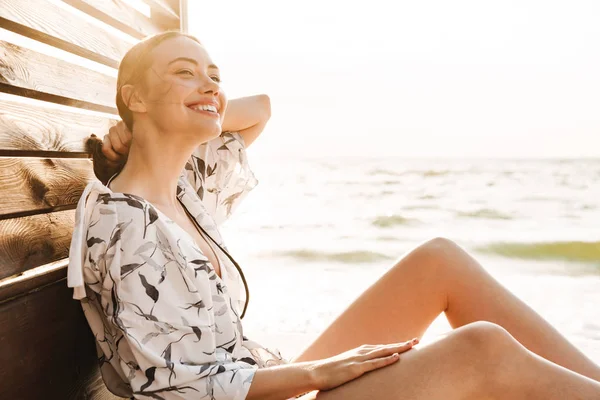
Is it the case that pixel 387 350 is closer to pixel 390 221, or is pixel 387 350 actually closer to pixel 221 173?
pixel 221 173

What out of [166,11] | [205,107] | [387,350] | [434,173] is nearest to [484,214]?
[434,173]

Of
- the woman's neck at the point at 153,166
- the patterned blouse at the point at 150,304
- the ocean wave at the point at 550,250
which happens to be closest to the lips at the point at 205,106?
the woman's neck at the point at 153,166

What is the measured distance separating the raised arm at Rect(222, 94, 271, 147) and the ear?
52 centimetres

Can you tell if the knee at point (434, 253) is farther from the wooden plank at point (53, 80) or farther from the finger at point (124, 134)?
the wooden plank at point (53, 80)

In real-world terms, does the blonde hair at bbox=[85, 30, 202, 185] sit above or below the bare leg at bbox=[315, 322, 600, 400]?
above

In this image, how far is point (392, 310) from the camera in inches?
71.1

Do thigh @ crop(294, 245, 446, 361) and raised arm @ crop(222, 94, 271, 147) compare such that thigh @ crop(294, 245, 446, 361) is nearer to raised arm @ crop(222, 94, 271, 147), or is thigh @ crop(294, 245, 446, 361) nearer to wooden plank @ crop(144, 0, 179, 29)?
raised arm @ crop(222, 94, 271, 147)

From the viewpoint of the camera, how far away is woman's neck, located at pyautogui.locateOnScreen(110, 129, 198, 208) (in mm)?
1562

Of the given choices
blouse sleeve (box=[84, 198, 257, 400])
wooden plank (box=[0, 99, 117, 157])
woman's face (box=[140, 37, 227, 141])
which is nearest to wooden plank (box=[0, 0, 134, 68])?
wooden plank (box=[0, 99, 117, 157])

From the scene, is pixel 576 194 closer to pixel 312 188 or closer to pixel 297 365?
pixel 312 188

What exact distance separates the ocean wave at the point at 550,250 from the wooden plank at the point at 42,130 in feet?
23.7

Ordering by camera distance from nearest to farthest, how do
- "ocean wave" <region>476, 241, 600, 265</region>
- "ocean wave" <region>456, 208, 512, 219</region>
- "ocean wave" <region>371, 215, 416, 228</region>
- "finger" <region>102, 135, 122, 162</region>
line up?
1. "finger" <region>102, 135, 122, 162</region>
2. "ocean wave" <region>476, 241, 600, 265</region>
3. "ocean wave" <region>371, 215, 416, 228</region>
4. "ocean wave" <region>456, 208, 512, 219</region>

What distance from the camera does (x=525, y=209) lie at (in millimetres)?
12328

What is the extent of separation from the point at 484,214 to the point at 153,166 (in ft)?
36.5
